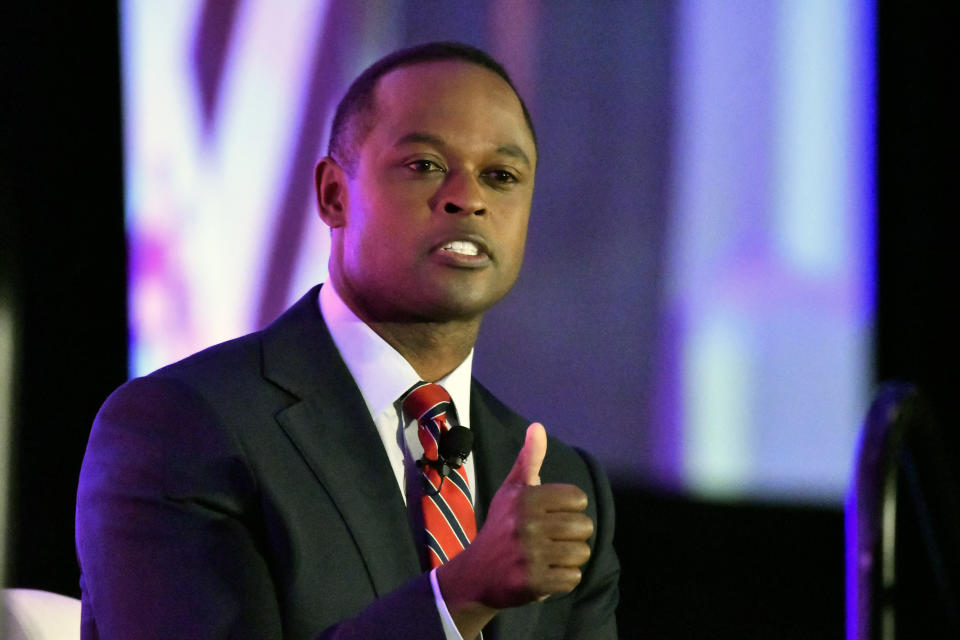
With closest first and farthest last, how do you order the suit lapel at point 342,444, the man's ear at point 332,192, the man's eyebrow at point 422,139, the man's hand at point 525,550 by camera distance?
the man's hand at point 525,550, the suit lapel at point 342,444, the man's eyebrow at point 422,139, the man's ear at point 332,192

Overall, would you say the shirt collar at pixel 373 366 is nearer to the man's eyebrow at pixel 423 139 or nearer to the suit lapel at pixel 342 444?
the suit lapel at pixel 342 444

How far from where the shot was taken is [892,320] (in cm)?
298

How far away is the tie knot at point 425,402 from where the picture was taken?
5.64ft

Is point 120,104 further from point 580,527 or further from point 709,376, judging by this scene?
point 580,527

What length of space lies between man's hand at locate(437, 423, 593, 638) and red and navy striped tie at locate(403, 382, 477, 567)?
26 centimetres

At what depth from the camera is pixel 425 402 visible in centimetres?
172

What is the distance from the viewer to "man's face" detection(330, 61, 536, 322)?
1.66 m

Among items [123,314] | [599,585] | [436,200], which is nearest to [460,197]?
[436,200]

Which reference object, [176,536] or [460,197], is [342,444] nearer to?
[176,536]

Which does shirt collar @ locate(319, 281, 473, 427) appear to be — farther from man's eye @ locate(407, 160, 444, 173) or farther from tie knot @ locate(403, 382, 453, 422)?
man's eye @ locate(407, 160, 444, 173)

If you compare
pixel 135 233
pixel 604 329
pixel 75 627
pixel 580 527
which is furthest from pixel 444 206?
pixel 135 233

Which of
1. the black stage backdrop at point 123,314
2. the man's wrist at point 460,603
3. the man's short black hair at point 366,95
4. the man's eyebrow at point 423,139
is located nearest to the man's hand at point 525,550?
the man's wrist at point 460,603

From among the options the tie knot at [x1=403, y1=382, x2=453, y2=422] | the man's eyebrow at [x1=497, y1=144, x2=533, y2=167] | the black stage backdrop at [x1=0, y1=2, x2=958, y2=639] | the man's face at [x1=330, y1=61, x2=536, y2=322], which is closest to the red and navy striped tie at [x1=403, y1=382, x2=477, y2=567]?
the tie knot at [x1=403, y1=382, x2=453, y2=422]

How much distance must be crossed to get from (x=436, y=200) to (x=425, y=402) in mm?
292
